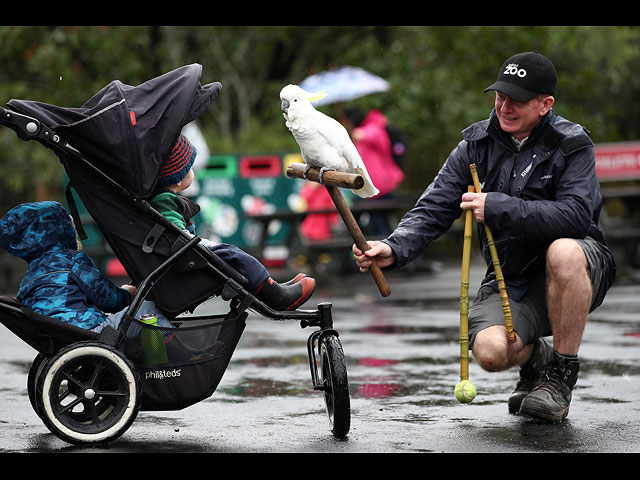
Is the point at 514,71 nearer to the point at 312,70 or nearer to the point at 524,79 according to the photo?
the point at 524,79

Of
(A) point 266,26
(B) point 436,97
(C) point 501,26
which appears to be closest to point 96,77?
(A) point 266,26

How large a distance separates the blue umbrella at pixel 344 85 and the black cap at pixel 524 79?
1047 cm

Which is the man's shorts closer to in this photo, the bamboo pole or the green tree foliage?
the bamboo pole

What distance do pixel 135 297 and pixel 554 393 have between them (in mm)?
2068

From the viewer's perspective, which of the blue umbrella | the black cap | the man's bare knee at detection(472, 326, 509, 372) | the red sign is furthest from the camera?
the blue umbrella

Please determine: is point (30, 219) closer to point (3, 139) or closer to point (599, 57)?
point (3, 139)

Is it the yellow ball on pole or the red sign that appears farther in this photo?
the red sign

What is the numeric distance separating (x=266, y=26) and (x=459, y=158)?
16438mm

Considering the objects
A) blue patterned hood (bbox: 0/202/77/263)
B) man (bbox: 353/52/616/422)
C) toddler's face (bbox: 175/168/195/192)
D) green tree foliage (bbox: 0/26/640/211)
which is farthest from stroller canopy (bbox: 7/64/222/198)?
green tree foliage (bbox: 0/26/640/211)

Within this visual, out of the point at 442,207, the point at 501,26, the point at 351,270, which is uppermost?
the point at 501,26

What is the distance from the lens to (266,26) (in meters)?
21.9

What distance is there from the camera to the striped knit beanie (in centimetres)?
534

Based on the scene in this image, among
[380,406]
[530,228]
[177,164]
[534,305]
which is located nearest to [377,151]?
[380,406]

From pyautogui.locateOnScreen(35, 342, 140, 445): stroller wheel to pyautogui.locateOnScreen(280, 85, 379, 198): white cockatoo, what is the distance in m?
1.21
